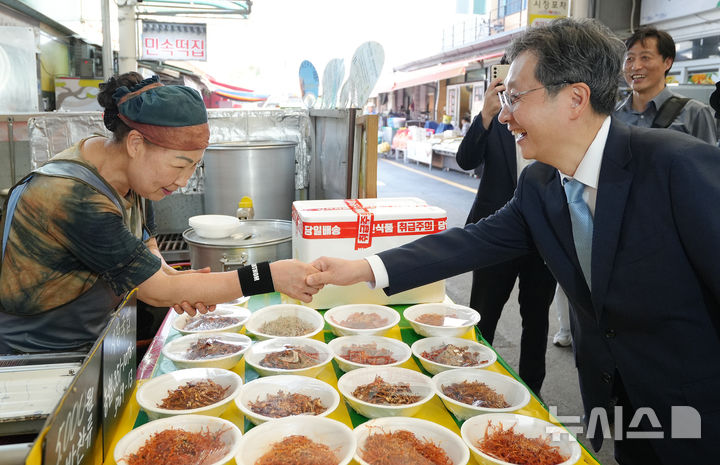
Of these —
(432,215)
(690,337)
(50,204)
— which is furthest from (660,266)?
(50,204)

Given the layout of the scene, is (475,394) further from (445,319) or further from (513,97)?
(513,97)

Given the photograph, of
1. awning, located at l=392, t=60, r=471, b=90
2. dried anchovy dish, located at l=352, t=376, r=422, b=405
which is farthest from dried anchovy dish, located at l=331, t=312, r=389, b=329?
awning, located at l=392, t=60, r=471, b=90

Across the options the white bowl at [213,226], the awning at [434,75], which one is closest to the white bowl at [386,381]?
the white bowl at [213,226]

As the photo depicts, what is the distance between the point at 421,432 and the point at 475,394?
26 cm

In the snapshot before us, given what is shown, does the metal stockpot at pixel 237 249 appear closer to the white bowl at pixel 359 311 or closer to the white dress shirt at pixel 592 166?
the white bowl at pixel 359 311

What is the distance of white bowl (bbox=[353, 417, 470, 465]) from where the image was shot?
4.17 ft

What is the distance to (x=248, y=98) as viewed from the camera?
23.4 m

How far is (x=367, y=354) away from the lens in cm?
185

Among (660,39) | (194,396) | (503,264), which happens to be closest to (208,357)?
(194,396)

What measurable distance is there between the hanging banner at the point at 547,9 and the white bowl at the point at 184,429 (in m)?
4.16

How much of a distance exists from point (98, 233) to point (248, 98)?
22936 millimetres

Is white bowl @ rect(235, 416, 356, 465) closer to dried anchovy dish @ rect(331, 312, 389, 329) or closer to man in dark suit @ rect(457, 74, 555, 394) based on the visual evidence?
dried anchovy dish @ rect(331, 312, 389, 329)

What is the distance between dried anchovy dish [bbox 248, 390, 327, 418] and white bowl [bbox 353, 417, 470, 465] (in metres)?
0.17

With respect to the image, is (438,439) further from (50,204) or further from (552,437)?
(50,204)
